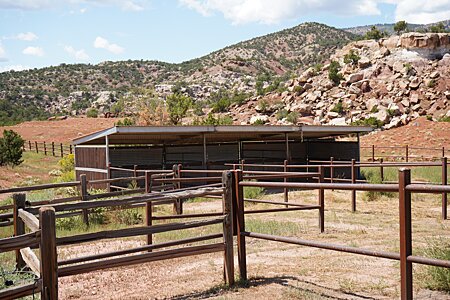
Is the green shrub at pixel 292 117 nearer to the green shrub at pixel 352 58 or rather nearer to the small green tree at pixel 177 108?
the small green tree at pixel 177 108

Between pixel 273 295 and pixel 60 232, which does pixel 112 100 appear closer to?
pixel 60 232

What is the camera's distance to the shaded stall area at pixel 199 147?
63.3 ft

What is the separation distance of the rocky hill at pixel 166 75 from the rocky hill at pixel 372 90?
60.0ft

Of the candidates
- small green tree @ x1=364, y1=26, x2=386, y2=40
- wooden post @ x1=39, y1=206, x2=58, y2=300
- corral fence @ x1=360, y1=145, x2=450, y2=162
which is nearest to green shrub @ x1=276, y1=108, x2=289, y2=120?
corral fence @ x1=360, y1=145, x2=450, y2=162

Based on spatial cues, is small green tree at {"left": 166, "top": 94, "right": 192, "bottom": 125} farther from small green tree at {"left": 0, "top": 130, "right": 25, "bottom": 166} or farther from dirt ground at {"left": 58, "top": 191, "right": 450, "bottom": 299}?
dirt ground at {"left": 58, "top": 191, "right": 450, "bottom": 299}

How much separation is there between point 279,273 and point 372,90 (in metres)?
48.4

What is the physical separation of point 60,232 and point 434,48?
5011 cm

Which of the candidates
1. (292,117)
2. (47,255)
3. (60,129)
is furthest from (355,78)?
(47,255)

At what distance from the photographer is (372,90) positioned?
5278cm

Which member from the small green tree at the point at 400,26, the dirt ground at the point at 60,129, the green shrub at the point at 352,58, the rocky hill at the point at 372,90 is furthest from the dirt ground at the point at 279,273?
the small green tree at the point at 400,26

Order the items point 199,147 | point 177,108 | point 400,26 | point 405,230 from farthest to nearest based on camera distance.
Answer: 1. point 400,26
2. point 177,108
3. point 199,147
4. point 405,230

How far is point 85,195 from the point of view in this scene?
11.1 metres

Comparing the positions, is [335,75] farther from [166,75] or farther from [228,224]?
[228,224]

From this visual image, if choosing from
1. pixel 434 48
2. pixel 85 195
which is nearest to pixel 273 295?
pixel 85 195
